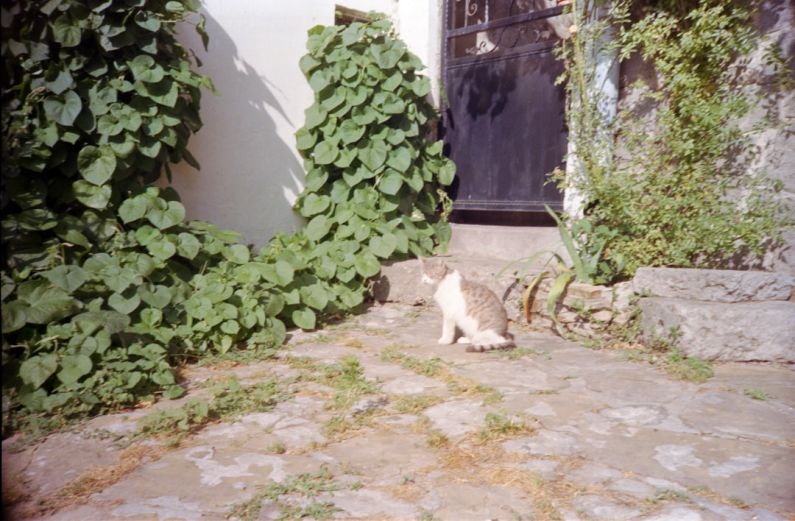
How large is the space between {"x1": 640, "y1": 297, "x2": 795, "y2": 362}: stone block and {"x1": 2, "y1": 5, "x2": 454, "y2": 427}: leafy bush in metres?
2.16

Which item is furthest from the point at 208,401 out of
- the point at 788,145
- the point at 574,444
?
the point at 788,145

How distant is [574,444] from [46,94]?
3.40 m

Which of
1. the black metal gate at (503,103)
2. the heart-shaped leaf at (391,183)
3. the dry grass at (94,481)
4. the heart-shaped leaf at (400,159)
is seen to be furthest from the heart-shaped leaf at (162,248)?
the black metal gate at (503,103)

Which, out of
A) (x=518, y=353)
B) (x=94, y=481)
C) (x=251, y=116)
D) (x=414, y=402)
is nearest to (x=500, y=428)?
(x=414, y=402)

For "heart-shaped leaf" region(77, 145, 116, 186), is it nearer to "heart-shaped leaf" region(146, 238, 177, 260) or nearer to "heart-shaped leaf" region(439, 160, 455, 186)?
"heart-shaped leaf" region(146, 238, 177, 260)

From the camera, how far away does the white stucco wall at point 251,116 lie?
4473 millimetres

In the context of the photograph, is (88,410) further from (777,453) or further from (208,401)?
(777,453)

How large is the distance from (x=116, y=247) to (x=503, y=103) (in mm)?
3317

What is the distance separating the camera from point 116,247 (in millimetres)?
3387

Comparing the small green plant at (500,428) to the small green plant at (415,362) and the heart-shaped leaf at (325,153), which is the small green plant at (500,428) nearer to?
the small green plant at (415,362)

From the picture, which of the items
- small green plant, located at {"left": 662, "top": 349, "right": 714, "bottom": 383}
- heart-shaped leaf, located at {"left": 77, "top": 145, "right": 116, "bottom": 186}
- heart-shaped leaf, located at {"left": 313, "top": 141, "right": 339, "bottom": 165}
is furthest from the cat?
heart-shaped leaf, located at {"left": 77, "top": 145, "right": 116, "bottom": 186}

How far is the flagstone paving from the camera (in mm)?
1848

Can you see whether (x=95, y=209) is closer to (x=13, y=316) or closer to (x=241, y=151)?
(x=13, y=316)

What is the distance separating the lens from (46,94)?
333 centimetres
